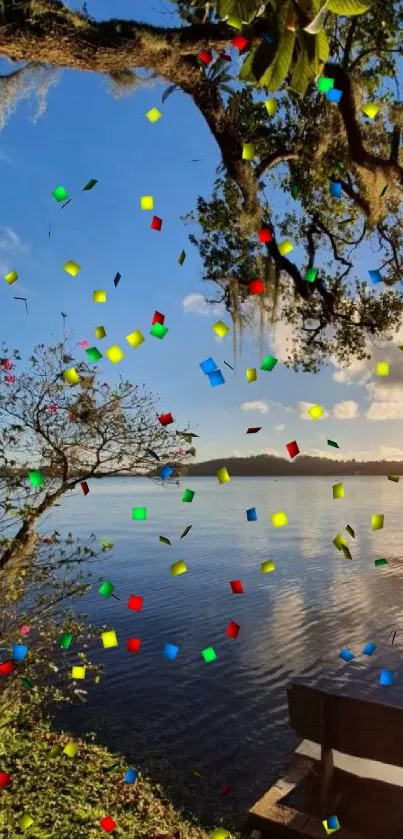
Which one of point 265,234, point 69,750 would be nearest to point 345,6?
point 265,234

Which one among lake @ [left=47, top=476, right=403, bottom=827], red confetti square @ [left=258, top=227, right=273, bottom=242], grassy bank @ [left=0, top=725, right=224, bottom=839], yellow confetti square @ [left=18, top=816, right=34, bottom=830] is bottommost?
lake @ [left=47, top=476, right=403, bottom=827]

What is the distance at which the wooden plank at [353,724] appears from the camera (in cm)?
489

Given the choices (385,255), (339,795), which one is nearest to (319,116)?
(385,255)

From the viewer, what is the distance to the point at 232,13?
1.71 m

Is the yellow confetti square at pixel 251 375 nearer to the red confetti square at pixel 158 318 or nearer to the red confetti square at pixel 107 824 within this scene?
the red confetti square at pixel 158 318

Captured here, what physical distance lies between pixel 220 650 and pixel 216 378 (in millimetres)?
12319

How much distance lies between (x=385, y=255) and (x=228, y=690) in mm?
8841

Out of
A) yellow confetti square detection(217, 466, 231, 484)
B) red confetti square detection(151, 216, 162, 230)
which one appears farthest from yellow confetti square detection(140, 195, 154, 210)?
yellow confetti square detection(217, 466, 231, 484)

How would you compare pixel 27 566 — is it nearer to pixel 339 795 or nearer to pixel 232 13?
pixel 339 795

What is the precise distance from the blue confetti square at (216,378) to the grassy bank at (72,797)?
4.61m

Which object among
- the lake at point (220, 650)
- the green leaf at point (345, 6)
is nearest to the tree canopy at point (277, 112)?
the green leaf at point (345, 6)

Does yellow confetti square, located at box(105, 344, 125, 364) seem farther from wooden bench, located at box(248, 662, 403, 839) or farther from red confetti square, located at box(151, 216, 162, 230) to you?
wooden bench, located at box(248, 662, 403, 839)

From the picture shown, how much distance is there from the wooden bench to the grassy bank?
1101mm

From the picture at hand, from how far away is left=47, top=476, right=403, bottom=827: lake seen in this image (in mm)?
8531
